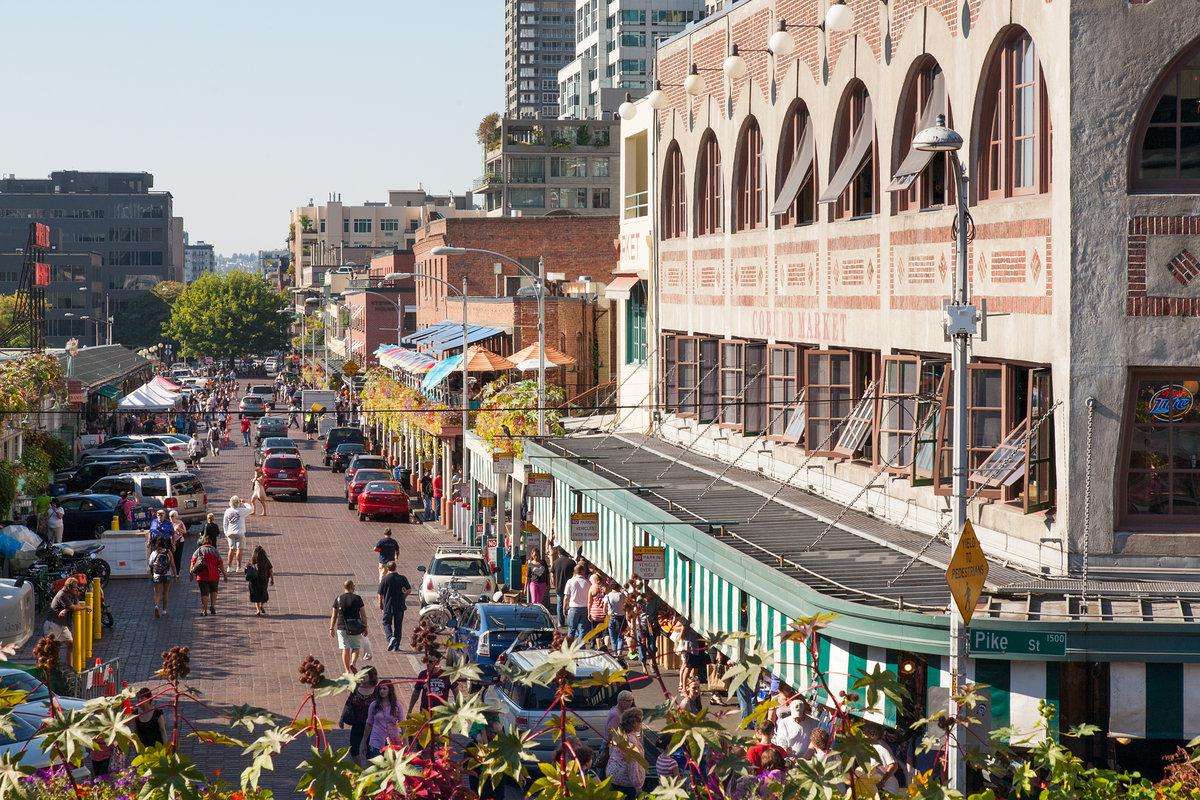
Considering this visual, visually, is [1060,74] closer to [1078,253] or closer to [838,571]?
[1078,253]

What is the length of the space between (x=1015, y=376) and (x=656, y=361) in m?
17.9

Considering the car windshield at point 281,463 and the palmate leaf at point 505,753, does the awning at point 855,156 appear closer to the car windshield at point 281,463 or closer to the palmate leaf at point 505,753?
the palmate leaf at point 505,753

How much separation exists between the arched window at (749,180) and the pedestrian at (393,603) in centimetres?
853

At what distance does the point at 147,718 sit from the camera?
17141 mm

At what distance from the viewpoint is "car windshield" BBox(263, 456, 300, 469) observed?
54875 mm

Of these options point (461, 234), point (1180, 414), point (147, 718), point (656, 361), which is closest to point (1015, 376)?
point (1180, 414)

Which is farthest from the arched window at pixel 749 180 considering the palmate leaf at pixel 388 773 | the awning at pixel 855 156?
the palmate leaf at pixel 388 773

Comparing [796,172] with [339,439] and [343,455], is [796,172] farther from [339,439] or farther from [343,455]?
[339,439]

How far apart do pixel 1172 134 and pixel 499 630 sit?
1207 centimetres

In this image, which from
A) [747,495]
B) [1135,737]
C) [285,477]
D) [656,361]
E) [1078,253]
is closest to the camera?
[1135,737]

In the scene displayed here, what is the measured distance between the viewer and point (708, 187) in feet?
107

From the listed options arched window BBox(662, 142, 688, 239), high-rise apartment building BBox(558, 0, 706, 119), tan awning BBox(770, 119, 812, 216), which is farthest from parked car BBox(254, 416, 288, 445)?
high-rise apartment building BBox(558, 0, 706, 119)

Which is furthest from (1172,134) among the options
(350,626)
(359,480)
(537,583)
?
(359,480)

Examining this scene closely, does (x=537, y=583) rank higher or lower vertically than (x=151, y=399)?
lower
